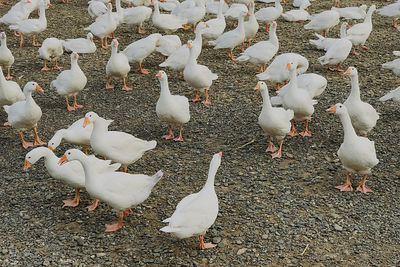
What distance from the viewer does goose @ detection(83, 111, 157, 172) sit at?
7328 mm

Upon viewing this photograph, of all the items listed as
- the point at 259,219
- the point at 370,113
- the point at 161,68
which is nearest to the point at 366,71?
the point at 370,113

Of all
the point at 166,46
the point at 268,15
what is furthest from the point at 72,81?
the point at 268,15

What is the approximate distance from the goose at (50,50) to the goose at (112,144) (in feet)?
15.6

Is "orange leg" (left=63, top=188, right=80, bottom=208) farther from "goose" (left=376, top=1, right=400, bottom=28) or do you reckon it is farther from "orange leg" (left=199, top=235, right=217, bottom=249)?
"goose" (left=376, top=1, right=400, bottom=28)

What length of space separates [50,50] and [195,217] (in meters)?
7.17

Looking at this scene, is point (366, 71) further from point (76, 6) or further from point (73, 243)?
point (76, 6)

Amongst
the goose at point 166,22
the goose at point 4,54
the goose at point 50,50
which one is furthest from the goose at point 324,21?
the goose at point 4,54

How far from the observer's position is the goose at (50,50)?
11484 millimetres

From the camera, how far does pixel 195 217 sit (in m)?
5.82

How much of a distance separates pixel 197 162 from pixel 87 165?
219 centimetres

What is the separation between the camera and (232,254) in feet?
19.7

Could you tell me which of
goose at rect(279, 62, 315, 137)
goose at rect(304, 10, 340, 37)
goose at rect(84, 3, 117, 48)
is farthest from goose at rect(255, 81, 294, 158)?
goose at rect(84, 3, 117, 48)

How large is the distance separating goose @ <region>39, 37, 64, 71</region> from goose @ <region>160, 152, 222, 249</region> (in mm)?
6827

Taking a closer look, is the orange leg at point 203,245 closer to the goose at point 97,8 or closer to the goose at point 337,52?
the goose at point 337,52
